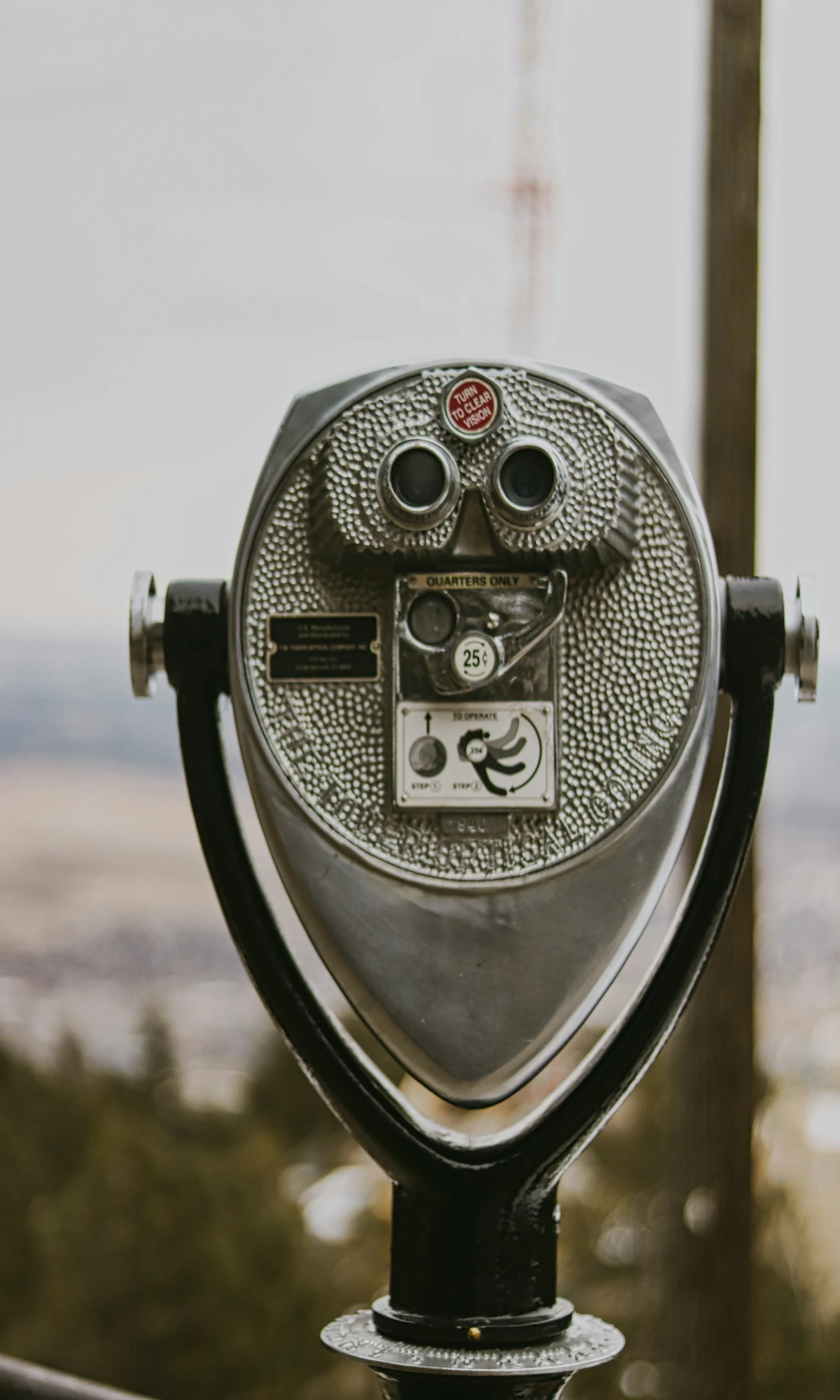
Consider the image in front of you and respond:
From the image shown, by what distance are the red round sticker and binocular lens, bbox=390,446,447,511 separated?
0.03 metres

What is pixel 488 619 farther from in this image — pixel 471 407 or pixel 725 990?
pixel 725 990

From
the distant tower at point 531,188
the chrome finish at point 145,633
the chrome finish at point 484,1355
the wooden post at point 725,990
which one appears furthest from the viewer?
the distant tower at point 531,188

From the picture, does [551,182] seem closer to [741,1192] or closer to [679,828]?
[741,1192]

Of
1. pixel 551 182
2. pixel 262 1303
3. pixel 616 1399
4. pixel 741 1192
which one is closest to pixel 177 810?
pixel 262 1303

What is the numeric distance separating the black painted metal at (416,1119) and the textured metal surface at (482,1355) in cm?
1

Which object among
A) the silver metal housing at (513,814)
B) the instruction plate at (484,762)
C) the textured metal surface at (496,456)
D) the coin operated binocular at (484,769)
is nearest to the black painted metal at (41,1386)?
the coin operated binocular at (484,769)

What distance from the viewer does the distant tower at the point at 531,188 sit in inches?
259

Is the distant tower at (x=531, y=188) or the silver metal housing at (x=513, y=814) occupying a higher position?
the distant tower at (x=531, y=188)

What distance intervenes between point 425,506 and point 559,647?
126 mm

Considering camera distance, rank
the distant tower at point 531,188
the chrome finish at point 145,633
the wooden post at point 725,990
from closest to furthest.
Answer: the chrome finish at point 145,633, the wooden post at point 725,990, the distant tower at point 531,188

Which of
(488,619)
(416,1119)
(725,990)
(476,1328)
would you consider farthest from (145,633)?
(725,990)

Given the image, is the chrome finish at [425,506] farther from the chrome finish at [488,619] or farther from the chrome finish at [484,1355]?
the chrome finish at [484,1355]

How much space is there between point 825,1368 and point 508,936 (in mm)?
3530

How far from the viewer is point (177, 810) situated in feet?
15.3
